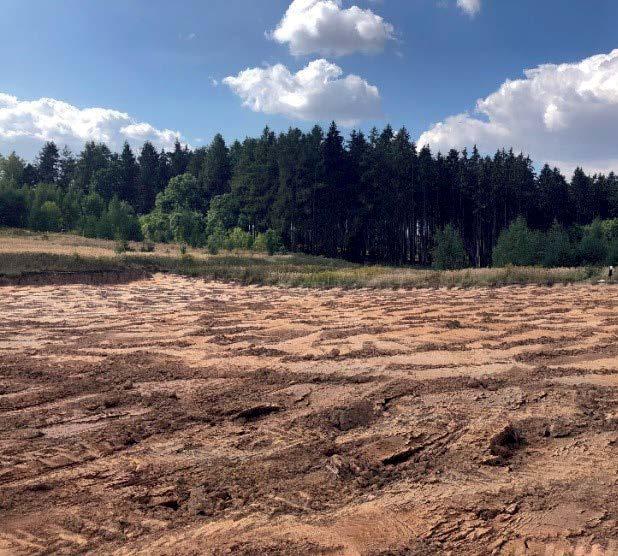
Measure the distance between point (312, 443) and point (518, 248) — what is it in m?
34.8

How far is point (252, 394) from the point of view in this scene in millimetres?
5961

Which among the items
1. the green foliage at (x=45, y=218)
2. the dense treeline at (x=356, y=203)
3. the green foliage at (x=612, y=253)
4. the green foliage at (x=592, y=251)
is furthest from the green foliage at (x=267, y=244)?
the green foliage at (x=612, y=253)

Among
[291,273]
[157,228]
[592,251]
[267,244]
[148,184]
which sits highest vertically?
[148,184]

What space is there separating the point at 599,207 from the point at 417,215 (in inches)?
938

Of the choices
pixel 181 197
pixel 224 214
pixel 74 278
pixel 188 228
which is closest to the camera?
pixel 74 278

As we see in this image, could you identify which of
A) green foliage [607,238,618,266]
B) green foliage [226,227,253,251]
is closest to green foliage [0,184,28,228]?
green foliage [226,227,253,251]

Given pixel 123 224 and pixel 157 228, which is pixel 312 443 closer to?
pixel 123 224

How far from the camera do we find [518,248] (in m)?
36.0

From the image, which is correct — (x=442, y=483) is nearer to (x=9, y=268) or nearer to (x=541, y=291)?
(x=541, y=291)

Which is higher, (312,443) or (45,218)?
(45,218)

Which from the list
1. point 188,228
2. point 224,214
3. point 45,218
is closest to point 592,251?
point 188,228

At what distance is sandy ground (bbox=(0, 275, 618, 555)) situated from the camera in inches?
124

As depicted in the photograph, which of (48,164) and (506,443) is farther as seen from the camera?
(48,164)

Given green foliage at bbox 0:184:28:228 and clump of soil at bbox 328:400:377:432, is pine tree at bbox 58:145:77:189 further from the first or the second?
clump of soil at bbox 328:400:377:432
